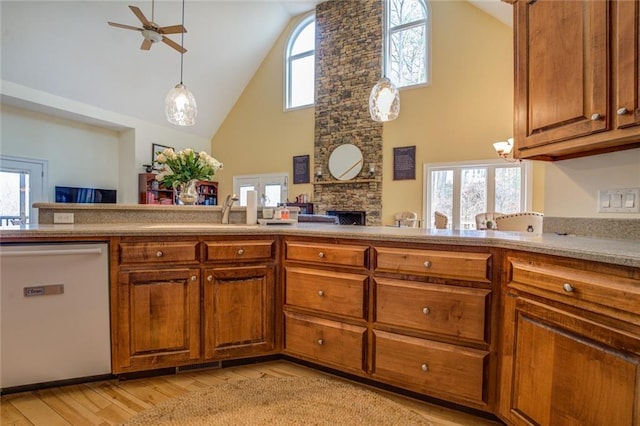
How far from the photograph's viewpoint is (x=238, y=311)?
6.95ft

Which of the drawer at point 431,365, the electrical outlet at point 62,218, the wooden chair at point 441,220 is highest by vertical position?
the electrical outlet at point 62,218

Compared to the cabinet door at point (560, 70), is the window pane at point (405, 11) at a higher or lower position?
higher

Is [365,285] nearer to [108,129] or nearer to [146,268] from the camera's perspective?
[146,268]

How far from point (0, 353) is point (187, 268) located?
100cm

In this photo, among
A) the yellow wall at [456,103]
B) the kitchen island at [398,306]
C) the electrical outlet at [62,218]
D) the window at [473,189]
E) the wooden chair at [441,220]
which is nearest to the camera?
the kitchen island at [398,306]

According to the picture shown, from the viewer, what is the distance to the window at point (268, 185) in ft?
27.1

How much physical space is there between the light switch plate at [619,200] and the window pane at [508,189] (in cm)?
457

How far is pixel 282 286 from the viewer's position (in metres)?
2.20

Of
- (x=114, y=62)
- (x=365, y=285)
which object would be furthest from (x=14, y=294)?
(x=114, y=62)

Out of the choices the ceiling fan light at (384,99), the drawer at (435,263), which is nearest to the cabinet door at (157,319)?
the drawer at (435,263)

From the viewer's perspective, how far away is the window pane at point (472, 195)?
6.11 meters

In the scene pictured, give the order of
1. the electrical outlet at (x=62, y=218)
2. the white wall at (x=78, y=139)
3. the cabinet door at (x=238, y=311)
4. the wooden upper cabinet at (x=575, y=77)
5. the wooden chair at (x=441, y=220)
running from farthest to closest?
the white wall at (x=78, y=139)
the wooden chair at (x=441, y=220)
the electrical outlet at (x=62, y=218)
the cabinet door at (x=238, y=311)
the wooden upper cabinet at (x=575, y=77)

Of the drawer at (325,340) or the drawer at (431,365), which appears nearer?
the drawer at (431,365)

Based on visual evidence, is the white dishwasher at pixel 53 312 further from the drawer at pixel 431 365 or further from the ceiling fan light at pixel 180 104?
the ceiling fan light at pixel 180 104
